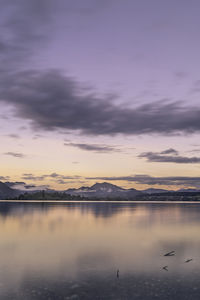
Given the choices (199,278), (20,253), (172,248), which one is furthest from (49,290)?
(172,248)

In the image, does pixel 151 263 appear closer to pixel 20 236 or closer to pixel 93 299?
pixel 93 299

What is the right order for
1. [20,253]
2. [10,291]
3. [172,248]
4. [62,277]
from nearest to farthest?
1. [10,291]
2. [62,277]
3. [20,253]
4. [172,248]

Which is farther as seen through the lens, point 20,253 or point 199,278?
point 20,253

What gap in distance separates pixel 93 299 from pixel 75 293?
2394 mm

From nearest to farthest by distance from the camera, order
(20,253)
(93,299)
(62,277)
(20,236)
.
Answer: (93,299)
(62,277)
(20,253)
(20,236)

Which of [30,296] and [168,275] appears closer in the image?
[30,296]

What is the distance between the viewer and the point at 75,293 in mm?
27594

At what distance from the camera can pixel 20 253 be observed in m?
48.4

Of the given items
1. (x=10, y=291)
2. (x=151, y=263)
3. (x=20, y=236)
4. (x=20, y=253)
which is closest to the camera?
(x=10, y=291)

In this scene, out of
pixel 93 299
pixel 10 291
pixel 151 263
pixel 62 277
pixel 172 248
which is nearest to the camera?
pixel 93 299

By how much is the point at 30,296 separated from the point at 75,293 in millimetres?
4221

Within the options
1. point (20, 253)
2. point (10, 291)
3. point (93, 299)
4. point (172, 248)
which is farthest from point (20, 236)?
point (93, 299)

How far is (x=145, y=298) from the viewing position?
2619cm

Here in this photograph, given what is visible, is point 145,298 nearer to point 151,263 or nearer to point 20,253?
point 151,263
